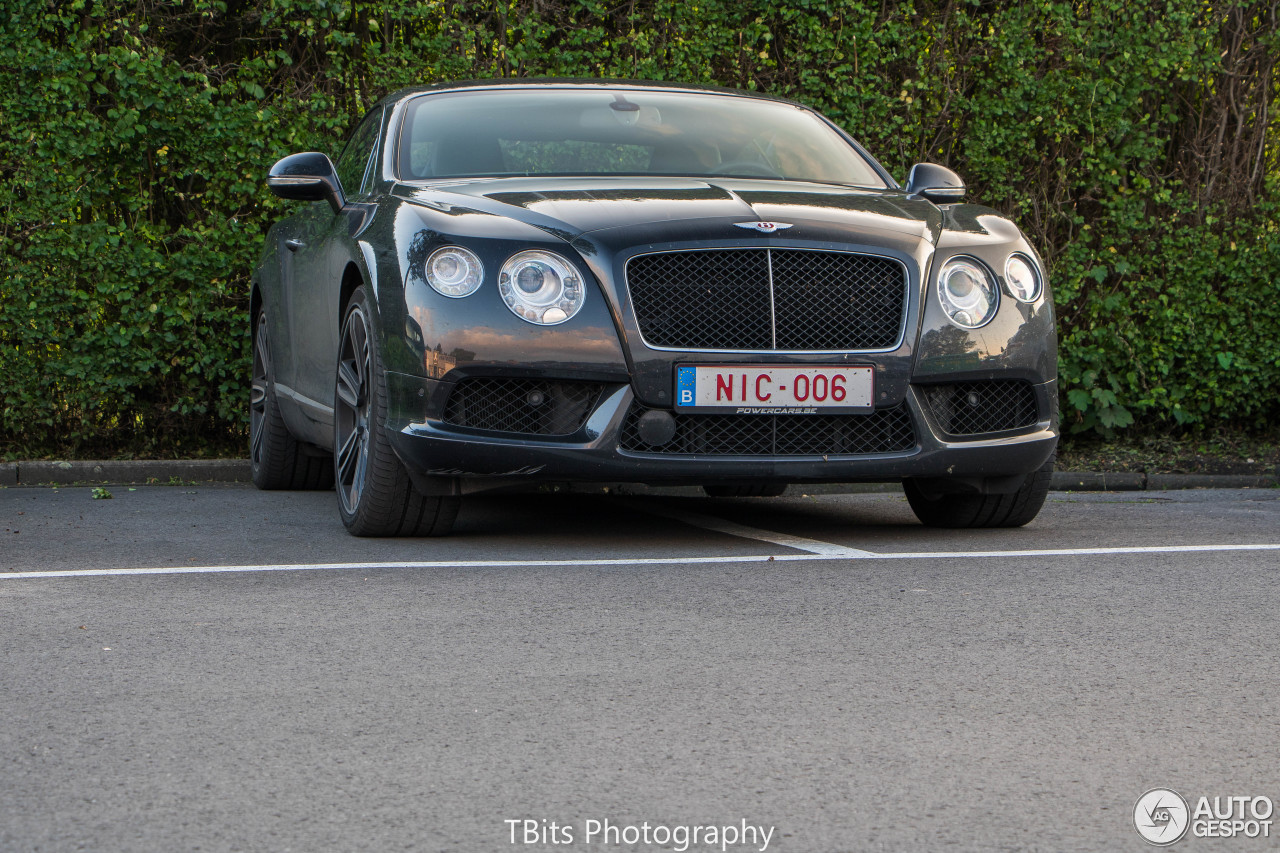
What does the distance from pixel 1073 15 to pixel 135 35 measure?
4978 millimetres

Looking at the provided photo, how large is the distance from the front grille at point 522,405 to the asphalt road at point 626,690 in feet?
1.39

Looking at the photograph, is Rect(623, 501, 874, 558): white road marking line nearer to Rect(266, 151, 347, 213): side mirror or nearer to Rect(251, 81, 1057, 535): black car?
Rect(251, 81, 1057, 535): black car

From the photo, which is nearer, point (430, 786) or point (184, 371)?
point (430, 786)

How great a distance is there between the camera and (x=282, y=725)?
10.1 feet

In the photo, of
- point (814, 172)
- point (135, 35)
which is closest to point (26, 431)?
point (135, 35)

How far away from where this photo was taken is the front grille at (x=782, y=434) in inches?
206

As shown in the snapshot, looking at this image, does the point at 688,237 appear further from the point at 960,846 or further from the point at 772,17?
the point at 772,17

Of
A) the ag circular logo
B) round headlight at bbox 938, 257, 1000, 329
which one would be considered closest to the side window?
round headlight at bbox 938, 257, 1000, 329

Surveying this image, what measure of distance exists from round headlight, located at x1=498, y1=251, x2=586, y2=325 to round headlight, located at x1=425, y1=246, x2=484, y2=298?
85 millimetres

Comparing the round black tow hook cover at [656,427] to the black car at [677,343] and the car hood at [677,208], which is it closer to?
the black car at [677,343]

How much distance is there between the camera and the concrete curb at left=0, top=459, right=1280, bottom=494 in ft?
26.9

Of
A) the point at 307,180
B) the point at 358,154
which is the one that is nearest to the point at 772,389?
the point at 307,180

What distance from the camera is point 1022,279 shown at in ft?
18.5

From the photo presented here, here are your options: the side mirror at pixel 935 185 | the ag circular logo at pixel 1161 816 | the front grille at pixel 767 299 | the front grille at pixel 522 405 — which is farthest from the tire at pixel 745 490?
the ag circular logo at pixel 1161 816
